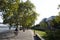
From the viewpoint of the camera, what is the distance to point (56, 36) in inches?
451

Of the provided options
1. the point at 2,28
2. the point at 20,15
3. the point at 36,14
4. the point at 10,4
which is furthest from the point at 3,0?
the point at 2,28

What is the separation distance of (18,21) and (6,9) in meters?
8.21

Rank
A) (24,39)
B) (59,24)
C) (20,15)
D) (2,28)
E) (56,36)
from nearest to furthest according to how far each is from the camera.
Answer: (56,36) → (59,24) → (24,39) → (20,15) → (2,28)

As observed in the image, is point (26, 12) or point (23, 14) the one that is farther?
point (26, 12)

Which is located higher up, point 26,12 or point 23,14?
point 26,12

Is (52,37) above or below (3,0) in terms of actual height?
below

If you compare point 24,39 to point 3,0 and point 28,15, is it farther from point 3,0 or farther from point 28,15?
point 3,0

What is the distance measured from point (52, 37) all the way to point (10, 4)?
4240 mm

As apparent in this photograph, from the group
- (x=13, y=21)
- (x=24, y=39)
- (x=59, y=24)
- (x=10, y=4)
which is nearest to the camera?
(x=59, y=24)

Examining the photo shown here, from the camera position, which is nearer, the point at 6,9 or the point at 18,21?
the point at 6,9

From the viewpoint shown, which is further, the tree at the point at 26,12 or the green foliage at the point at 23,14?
the tree at the point at 26,12

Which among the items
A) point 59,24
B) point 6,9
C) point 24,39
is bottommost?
point 24,39

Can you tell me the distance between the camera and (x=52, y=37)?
11531 millimetres

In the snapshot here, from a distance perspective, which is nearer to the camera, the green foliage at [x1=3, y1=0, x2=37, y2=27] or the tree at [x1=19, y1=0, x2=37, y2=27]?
the green foliage at [x1=3, y1=0, x2=37, y2=27]
